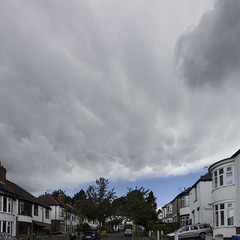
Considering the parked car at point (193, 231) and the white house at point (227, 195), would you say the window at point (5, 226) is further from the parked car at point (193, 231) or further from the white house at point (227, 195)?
the white house at point (227, 195)

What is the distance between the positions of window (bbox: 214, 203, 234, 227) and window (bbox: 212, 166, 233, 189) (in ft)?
5.63

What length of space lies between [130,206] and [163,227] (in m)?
7.66

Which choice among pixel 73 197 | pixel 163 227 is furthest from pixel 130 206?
pixel 73 197

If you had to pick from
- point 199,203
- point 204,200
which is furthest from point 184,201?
point 204,200

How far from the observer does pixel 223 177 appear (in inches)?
1099

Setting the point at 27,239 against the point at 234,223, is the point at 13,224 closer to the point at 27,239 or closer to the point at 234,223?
the point at 27,239

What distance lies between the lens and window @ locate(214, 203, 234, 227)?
26.9 metres

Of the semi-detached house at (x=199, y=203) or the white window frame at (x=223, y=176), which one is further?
the semi-detached house at (x=199, y=203)

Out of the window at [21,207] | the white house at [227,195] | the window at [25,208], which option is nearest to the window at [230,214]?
the white house at [227,195]

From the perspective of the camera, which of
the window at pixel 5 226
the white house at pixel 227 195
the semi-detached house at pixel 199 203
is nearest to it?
the white house at pixel 227 195

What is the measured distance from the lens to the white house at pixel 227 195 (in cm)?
2633

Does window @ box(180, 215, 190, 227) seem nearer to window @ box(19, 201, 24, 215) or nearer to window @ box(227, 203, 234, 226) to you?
window @ box(227, 203, 234, 226)

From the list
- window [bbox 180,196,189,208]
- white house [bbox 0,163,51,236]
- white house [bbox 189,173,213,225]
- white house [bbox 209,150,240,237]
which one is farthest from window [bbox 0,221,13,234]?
window [bbox 180,196,189,208]

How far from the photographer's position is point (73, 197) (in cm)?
13900
